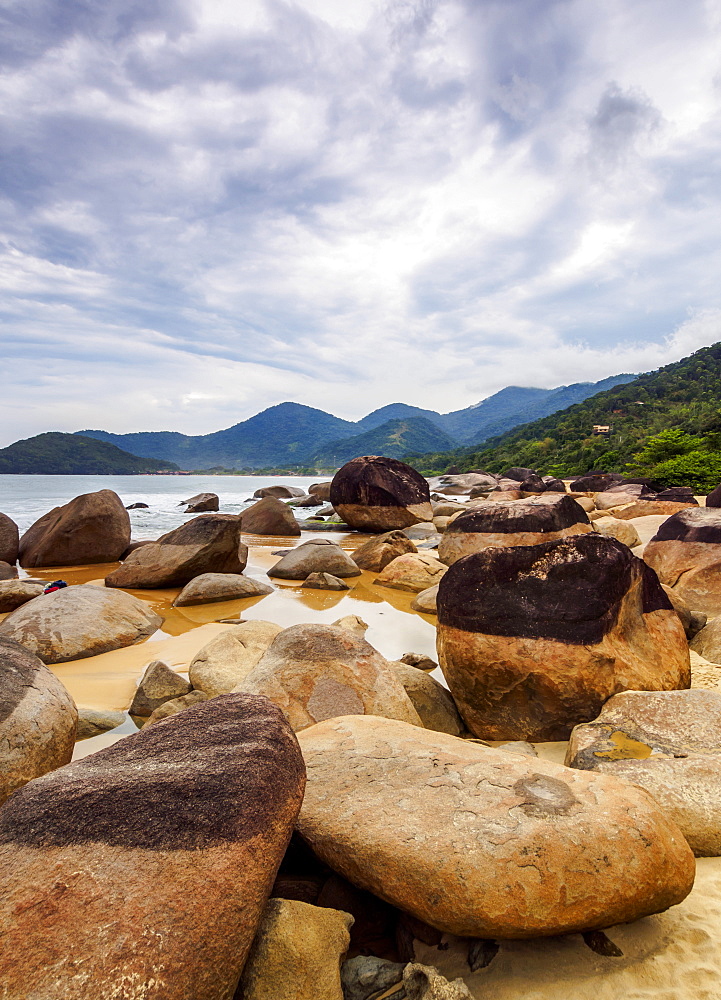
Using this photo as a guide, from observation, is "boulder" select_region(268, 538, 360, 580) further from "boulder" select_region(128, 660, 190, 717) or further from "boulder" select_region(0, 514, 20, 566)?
"boulder" select_region(0, 514, 20, 566)

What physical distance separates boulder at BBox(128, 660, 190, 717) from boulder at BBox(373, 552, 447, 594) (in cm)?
479

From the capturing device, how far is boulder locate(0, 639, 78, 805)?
2781mm

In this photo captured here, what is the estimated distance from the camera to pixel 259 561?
37.3 feet

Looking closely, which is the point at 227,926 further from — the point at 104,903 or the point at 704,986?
the point at 704,986

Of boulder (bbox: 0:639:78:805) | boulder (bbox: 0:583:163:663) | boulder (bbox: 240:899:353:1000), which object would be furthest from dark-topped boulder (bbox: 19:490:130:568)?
boulder (bbox: 240:899:353:1000)

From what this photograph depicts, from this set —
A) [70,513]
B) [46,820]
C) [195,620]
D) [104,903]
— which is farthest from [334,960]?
[70,513]

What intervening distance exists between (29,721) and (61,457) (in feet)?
290

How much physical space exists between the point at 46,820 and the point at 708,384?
7036 centimetres

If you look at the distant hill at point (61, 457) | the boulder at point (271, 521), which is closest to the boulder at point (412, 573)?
the boulder at point (271, 521)

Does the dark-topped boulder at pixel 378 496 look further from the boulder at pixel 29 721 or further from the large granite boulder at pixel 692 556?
the boulder at pixel 29 721

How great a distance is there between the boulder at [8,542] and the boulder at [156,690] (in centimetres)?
863

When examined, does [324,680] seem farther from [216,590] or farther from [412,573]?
[412,573]

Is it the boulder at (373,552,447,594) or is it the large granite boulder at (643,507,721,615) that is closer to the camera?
the large granite boulder at (643,507,721,615)

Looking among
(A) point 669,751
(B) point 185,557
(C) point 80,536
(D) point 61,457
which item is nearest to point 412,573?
(B) point 185,557
